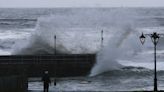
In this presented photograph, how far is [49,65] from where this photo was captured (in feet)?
152

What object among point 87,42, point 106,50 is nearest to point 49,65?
point 106,50

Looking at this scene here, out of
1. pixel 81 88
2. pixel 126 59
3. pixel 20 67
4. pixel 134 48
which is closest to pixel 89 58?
pixel 20 67

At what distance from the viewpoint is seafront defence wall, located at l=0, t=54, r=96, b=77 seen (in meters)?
45.9

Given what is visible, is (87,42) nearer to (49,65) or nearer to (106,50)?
(106,50)

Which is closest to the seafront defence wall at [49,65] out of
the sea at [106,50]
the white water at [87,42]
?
the sea at [106,50]

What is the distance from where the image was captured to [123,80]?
44281mm

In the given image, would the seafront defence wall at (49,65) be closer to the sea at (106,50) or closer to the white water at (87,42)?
the sea at (106,50)

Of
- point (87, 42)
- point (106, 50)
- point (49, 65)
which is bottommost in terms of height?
point (49, 65)

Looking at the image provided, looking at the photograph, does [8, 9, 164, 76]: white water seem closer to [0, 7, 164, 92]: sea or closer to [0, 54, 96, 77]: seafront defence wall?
[0, 7, 164, 92]: sea

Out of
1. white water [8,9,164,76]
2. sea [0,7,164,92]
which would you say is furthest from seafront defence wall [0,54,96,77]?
white water [8,9,164,76]

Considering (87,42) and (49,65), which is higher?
(87,42)

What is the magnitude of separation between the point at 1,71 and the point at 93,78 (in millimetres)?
8043

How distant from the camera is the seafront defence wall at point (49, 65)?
45906 millimetres

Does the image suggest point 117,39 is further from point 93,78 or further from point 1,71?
point 1,71
